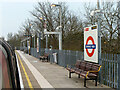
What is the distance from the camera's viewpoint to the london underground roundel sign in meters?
8.07

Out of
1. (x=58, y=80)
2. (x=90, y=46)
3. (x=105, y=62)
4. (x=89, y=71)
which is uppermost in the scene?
(x=90, y=46)

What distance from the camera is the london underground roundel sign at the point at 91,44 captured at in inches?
318

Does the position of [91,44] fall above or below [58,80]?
above

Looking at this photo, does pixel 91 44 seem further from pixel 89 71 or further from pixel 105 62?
pixel 89 71

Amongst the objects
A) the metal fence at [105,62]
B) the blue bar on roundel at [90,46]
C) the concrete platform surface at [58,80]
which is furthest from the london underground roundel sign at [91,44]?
the concrete platform surface at [58,80]

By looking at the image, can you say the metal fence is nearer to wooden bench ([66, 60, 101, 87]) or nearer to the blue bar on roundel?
wooden bench ([66, 60, 101, 87])

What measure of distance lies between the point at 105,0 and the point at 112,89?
371 inches

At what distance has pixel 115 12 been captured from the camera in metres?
12.7

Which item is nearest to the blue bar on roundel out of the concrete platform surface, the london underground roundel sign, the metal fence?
the london underground roundel sign

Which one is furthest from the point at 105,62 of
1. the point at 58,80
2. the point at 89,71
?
the point at 58,80

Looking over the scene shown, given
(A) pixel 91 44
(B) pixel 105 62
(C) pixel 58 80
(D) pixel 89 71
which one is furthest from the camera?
(C) pixel 58 80

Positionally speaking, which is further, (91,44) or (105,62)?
(91,44)

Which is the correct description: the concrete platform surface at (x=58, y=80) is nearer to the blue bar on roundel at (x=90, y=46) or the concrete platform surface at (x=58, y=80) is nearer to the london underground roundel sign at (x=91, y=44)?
the london underground roundel sign at (x=91, y=44)

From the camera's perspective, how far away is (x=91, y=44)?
849 centimetres
